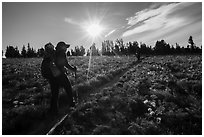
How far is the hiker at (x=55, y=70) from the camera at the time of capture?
675 cm

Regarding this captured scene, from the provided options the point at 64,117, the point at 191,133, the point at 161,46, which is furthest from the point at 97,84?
the point at 161,46

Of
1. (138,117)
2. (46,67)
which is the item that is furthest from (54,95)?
(138,117)

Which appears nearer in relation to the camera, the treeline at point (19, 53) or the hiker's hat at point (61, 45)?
the hiker's hat at point (61, 45)

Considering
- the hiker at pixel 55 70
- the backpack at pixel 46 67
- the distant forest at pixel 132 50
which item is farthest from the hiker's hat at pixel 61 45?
the distant forest at pixel 132 50

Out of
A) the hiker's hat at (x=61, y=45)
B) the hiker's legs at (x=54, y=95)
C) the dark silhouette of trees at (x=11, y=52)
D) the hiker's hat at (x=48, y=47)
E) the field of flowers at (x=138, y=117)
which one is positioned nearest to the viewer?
the field of flowers at (x=138, y=117)

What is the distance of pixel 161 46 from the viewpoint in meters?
112

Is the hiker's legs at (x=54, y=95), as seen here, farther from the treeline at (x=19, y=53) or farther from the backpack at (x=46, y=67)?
the treeline at (x=19, y=53)

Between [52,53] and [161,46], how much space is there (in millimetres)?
113444

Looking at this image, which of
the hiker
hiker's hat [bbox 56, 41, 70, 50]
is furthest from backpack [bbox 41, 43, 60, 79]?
hiker's hat [bbox 56, 41, 70, 50]

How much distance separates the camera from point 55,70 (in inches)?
274

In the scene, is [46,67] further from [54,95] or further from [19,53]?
[19,53]

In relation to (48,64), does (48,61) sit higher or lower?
higher

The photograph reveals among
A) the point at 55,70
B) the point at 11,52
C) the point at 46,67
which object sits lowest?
the point at 55,70

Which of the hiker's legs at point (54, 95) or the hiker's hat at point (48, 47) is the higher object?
the hiker's hat at point (48, 47)
